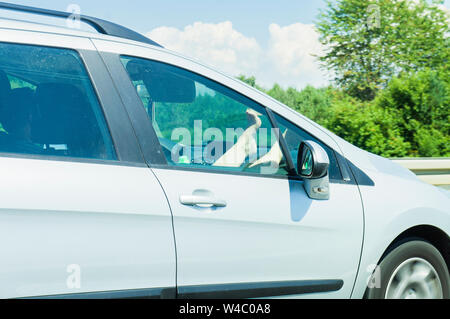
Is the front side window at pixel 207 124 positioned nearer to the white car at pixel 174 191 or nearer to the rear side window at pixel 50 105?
the white car at pixel 174 191

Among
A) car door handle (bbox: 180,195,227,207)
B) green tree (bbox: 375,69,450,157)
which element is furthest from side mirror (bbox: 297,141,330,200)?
green tree (bbox: 375,69,450,157)

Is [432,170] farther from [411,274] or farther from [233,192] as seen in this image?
[233,192]

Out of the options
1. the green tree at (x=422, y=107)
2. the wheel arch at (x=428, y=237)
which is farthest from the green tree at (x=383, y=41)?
the wheel arch at (x=428, y=237)

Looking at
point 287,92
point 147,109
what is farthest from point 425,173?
point 287,92

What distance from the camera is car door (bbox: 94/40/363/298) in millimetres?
2742

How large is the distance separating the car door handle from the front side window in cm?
22

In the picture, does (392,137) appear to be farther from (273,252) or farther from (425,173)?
(273,252)

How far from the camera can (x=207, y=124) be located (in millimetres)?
3137

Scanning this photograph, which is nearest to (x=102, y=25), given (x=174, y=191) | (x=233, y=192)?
(x=174, y=191)

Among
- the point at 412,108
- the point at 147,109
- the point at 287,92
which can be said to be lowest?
the point at 147,109

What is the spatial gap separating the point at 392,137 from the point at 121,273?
9996mm

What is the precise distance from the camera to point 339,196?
3191mm

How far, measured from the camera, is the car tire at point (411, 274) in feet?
10.9

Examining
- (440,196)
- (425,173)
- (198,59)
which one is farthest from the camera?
(425,173)
